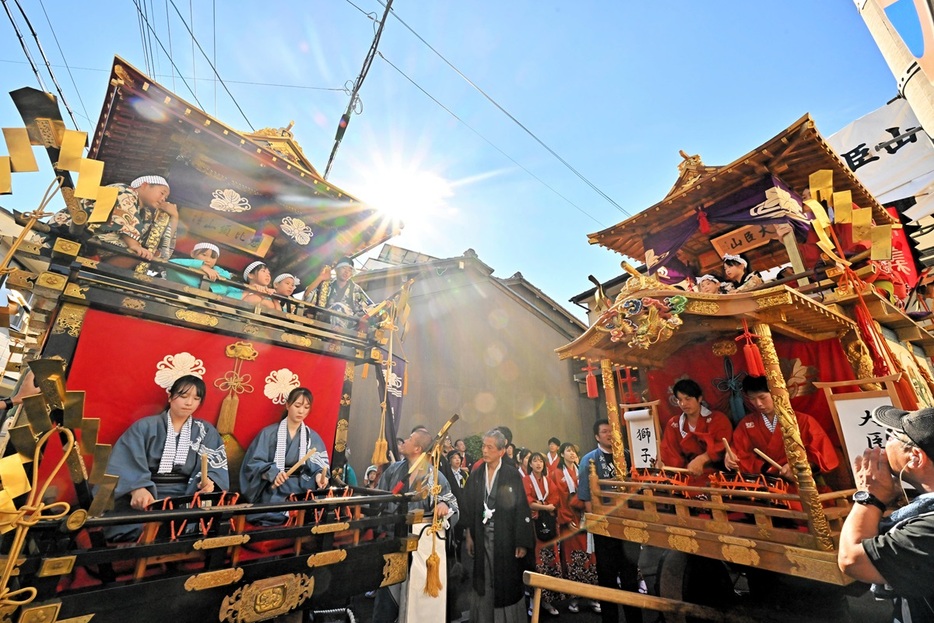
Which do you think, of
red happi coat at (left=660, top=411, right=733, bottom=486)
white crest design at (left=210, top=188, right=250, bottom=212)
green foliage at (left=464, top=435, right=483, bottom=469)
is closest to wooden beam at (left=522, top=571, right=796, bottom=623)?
red happi coat at (left=660, top=411, right=733, bottom=486)

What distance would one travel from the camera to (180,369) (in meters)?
3.99

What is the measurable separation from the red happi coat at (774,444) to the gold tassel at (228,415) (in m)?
6.86

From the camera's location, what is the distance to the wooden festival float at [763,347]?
416 centimetres

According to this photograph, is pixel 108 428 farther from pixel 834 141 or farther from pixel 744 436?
pixel 834 141

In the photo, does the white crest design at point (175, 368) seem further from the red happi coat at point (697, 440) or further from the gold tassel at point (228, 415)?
the red happi coat at point (697, 440)

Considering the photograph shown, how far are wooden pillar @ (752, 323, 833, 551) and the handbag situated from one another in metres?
4.03

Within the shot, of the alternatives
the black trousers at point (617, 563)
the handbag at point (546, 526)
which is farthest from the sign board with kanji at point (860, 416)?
the handbag at point (546, 526)

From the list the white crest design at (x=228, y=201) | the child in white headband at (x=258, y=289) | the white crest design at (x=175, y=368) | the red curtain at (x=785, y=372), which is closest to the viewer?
the white crest design at (x=175, y=368)

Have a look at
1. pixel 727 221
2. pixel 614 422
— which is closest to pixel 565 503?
pixel 614 422

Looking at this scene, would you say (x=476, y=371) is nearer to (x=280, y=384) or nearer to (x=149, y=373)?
(x=280, y=384)

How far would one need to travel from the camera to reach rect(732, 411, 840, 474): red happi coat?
4.83 meters

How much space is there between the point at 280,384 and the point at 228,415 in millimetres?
632

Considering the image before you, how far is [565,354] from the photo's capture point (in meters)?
6.61

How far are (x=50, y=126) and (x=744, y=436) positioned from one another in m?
8.34
